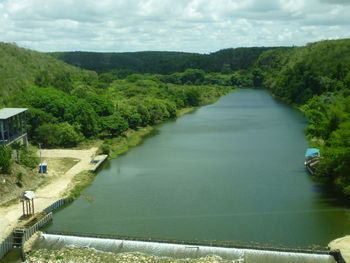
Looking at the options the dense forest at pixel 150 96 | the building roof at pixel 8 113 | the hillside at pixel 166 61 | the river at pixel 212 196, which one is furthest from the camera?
the hillside at pixel 166 61

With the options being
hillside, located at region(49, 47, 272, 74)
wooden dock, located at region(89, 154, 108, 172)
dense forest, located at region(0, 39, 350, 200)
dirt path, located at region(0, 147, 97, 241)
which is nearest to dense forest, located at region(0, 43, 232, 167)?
dense forest, located at region(0, 39, 350, 200)

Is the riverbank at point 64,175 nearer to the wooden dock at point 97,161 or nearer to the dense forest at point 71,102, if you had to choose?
the wooden dock at point 97,161

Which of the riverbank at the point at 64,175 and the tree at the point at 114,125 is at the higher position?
the tree at the point at 114,125

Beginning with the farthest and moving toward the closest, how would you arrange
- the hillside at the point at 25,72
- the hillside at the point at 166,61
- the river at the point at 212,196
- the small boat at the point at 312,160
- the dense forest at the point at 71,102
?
the hillside at the point at 166,61, the hillside at the point at 25,72, the dense forest at the point at 71,102, the small boat at the point at 312,160, the river at the point at 212,196

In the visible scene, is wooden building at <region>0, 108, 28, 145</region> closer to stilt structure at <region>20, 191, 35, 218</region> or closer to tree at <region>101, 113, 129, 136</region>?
stilt structure at <region>20, 191, 35, 218</region>

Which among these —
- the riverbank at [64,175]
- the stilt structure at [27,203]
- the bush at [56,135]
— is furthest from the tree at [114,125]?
the stilt structure at [27,203]

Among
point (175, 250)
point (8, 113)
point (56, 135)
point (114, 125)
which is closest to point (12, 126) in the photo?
point (8, 113)

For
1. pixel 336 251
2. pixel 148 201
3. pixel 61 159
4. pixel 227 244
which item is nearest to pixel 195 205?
pixel 148 201
